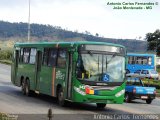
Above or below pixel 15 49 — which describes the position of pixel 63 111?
below

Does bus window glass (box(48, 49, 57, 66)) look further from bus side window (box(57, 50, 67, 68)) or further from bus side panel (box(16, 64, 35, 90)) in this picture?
bus side panel (box(16, 64, 35, 90))

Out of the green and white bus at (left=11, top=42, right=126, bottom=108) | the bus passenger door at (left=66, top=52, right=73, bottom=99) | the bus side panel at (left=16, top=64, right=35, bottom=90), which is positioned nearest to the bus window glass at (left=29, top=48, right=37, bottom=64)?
the bus side panel at (left=16, top=64, right=35, bottom=90)

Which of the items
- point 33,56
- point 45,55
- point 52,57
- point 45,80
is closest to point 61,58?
point 52,57

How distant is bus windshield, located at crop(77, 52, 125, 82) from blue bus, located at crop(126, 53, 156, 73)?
42.7m

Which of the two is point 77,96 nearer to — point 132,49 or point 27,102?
point 27,102

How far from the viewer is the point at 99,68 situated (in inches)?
808

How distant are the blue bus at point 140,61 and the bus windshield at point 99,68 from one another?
4266cm

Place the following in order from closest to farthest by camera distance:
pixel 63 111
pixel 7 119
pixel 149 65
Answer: pixel 7 119, pixel 63 111, pixel 149 65

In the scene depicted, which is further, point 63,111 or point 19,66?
point 19,66

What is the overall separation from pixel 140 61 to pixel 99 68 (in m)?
46.5

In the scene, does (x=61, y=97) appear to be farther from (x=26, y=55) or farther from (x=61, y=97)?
(x=26, y=55)

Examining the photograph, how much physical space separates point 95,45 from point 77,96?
225 cm

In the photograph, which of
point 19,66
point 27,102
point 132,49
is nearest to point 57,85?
point 27,102

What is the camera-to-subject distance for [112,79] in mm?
20719
